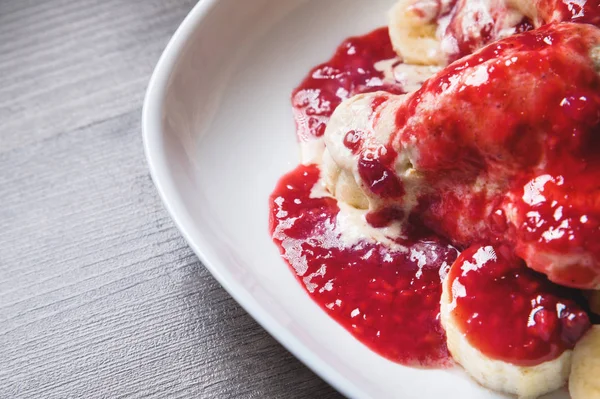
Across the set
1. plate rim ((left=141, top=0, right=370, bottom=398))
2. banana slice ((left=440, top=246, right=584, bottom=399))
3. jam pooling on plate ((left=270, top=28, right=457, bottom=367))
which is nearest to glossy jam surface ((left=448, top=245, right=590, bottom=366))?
banana slice ((left=440, top=246, right=584, bottom=399))

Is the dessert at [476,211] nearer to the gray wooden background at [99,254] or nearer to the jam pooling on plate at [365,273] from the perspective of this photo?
the jam pooling on plate at [365,273]

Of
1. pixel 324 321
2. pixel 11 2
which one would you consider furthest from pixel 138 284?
pixel 11 2

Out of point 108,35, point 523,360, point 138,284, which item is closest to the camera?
point 523,360

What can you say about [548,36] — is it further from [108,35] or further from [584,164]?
[108,35]

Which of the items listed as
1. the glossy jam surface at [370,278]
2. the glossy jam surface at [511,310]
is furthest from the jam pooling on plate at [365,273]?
the glossy jam surface at [511,310]

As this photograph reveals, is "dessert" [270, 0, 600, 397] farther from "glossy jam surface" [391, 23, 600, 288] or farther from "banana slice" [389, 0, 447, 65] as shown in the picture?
"banana slice" [389, 0, 447, 65]

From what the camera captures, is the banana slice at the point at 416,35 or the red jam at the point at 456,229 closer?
the red jam at the point at 456,229
